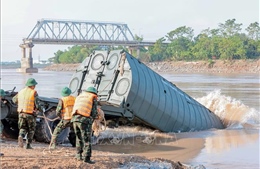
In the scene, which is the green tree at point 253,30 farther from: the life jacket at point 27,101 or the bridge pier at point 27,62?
the life jacket at point 27,101

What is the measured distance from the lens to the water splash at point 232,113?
57.1 feet

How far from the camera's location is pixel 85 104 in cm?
744

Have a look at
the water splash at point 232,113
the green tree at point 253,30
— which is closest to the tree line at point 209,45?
the green tree at point 253,30

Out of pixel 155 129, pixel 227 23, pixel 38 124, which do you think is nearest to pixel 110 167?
pixel 38 124

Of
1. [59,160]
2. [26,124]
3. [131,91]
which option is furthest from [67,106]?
[131,91]

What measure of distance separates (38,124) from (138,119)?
10.4 ft

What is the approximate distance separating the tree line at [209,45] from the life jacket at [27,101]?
6753 centimetres

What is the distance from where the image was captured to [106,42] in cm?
10981

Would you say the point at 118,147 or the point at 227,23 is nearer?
the point at 118,147

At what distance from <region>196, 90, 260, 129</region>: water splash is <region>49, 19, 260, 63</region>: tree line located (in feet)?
188

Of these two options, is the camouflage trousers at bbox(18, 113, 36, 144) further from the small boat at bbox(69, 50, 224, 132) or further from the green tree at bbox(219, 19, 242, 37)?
the green tree at bbox(219, 19, 242, 37)

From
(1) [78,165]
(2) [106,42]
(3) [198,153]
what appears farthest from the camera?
(2) [106,42]

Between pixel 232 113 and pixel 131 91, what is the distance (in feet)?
23.6

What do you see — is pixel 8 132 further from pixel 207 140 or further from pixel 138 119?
pixel 207 140
